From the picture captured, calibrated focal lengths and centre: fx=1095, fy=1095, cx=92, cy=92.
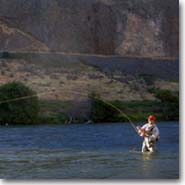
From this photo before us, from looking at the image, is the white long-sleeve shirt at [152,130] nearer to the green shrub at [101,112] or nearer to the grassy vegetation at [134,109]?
the grassy vegetation at [134,109]

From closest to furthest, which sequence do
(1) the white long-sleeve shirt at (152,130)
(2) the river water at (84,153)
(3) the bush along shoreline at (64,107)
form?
(2) the river water at (84,153), (1) the white long-sleeve shirt at (152,130), (3) the bush along shoreline at (64,107)

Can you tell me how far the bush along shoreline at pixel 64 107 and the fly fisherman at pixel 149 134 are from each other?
2.8 inches

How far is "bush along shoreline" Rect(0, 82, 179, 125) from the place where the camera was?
9320mm

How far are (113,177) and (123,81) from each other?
0.89m

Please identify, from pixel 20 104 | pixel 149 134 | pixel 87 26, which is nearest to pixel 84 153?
pixel 149 134

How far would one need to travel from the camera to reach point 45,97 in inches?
368

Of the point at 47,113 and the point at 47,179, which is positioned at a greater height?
the point at 47,113

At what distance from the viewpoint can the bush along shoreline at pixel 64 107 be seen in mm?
9320

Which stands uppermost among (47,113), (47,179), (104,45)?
(104,45)

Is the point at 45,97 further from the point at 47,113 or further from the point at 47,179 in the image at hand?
the point at 47,179

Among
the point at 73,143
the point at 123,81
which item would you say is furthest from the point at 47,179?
the point at 123,81

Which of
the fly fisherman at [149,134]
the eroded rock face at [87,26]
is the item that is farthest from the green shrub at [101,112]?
the eroded rock face at [87,26]

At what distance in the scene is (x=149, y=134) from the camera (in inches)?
364

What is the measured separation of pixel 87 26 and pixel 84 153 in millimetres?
1109
